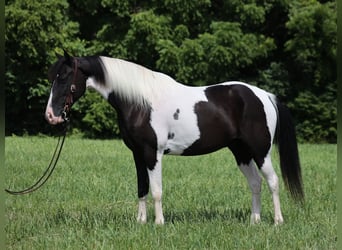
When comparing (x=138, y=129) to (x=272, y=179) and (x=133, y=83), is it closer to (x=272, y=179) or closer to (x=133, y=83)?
(x=133, y=83)

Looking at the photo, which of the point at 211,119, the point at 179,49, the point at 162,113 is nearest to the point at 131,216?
the point at 162,113

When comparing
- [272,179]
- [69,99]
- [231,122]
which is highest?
[69,99]

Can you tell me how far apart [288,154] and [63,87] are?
2.58 meters

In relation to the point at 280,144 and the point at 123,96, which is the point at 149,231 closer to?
the point at 123,96

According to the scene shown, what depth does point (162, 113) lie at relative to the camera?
17.3ft

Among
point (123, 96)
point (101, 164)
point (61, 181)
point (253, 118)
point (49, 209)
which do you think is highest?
point (123, 96)

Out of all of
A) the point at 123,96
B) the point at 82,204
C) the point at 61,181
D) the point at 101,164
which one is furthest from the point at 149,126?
the point at 101,164

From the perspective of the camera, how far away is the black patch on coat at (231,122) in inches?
213

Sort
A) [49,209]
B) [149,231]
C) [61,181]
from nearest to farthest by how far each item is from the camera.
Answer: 1. [149,231]
2. [49,209]
3. [61,181]

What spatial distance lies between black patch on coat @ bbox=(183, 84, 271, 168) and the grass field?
0.80 m

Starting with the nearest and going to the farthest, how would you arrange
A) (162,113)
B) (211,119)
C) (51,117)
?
(51,117) < (162,113) < (211,119)

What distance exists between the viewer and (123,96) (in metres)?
5.30

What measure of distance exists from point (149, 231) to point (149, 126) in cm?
103

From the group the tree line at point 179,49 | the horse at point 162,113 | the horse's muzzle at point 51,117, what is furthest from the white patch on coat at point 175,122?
the tree line at point 179,49
